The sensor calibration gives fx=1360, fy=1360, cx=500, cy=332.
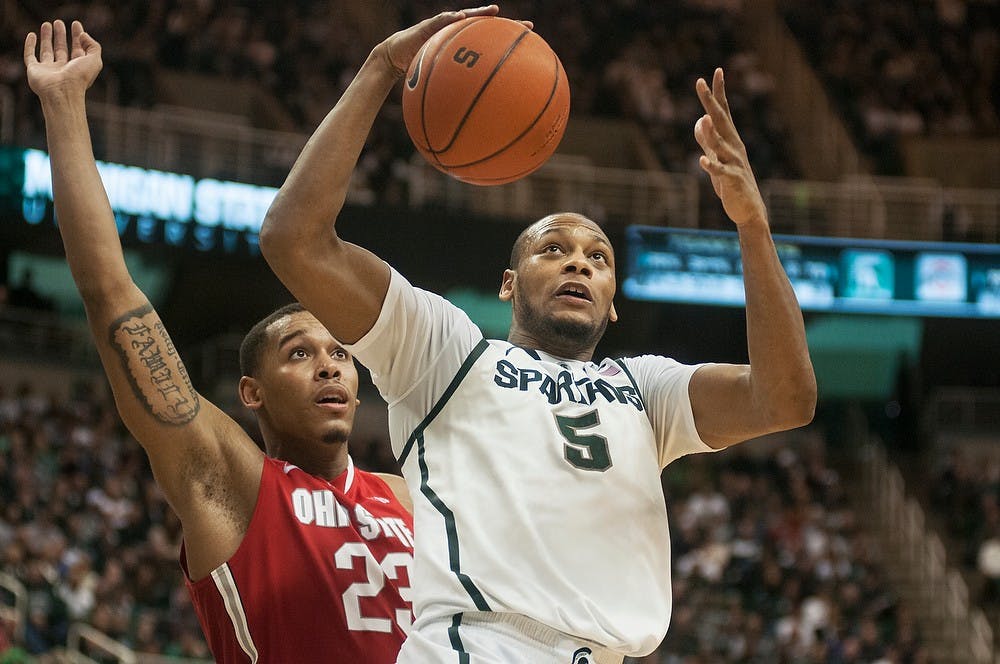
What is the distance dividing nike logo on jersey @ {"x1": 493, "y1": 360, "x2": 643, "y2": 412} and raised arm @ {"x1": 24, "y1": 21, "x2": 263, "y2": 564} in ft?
2.55

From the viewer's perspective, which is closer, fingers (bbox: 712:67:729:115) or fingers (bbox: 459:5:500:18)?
fingers (bbox: 712:67:729:115)

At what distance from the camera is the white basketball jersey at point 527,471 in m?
2.95

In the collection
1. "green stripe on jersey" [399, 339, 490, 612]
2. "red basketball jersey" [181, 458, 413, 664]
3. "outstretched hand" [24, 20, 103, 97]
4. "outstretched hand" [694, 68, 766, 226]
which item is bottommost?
"red basketball jersey" [181, 458, 413, 664]

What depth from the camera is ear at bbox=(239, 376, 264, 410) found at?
12.6 ft

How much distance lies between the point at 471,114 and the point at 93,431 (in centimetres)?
1281

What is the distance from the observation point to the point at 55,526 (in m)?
12.5

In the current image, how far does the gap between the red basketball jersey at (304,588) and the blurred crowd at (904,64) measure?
1886 centimetres

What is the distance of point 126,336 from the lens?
10.7 feet

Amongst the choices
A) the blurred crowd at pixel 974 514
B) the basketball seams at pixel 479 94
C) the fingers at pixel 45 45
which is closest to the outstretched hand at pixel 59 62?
the fingers at pixel 45 45

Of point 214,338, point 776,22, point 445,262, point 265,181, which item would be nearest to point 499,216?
point 445,262

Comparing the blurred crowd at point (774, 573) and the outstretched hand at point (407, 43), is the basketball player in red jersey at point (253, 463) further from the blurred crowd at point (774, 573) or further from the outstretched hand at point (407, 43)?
the blurred crowd at point (774, 573)

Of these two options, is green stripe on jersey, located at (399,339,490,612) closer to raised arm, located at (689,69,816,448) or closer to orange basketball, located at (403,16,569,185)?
orange basketball, located at (403,16,569,185)

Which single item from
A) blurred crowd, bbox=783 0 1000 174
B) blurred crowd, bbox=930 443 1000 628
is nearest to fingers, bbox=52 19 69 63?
blurred crowd, bbox=930 443 1000 628

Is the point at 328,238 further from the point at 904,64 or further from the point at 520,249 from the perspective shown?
the point at 904,64
